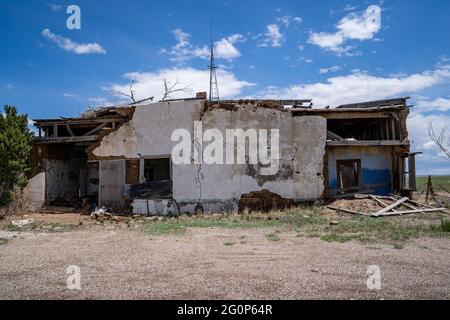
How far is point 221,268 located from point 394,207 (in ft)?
31.3

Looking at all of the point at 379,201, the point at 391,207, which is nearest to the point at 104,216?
the point at 379,201

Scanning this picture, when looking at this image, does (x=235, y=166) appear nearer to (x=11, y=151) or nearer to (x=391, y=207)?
(x=391, y=207)

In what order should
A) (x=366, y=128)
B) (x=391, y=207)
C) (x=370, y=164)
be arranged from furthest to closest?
(x=366, y=128) < (x=370, y=164) < (x=391, y=207)

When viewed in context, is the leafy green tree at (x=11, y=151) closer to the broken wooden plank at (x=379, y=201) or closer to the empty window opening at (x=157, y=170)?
the empty window opening at (x=157, y=170)

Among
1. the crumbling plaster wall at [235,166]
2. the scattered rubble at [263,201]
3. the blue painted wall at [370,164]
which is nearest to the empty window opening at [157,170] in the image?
the crumbling plaster wall at [235,166]

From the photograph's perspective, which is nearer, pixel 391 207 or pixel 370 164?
pixel 391 207

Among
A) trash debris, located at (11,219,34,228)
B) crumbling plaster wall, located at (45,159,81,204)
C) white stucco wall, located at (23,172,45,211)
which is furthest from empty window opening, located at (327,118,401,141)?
white stucco wall, located at (23,172,45,211)

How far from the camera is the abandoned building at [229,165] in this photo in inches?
595

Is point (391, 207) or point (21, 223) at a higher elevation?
point (391, 207)

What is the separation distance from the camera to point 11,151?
47.4 feet

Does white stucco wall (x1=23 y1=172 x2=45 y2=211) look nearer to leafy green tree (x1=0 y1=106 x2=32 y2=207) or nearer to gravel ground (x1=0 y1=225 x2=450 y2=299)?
leafy green tree (x1=0 y1=106 x2=32 y2=207)

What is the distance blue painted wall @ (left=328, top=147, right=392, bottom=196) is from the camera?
16156 mm

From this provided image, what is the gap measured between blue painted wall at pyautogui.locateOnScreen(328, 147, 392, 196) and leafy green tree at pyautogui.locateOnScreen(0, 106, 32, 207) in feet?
40.3
